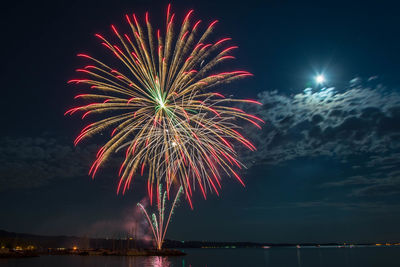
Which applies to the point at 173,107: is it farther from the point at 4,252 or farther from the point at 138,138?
the point at 4,252

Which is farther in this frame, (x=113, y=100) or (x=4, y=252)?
(x=4, y=252)

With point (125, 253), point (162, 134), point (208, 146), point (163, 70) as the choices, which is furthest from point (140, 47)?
point (125, 253)

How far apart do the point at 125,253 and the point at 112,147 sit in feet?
233

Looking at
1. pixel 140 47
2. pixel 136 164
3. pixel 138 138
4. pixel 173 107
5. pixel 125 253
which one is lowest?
pixel 125 253

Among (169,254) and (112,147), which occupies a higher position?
(112,147)

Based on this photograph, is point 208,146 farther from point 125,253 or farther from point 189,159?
point 125,253

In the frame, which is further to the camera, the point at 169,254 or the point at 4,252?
the point at 4,252

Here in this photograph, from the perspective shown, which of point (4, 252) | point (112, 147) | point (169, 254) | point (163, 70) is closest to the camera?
point (163, 70)

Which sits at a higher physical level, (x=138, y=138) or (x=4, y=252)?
(x=138, y=138)

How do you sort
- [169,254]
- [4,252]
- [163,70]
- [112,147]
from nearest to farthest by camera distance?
[163,70]
[112,147]
[169,254]
[4,252]

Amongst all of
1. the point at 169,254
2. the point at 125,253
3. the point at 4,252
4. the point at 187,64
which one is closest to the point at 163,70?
the point at 187,64

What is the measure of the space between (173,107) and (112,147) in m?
5.12

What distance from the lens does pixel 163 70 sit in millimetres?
20672

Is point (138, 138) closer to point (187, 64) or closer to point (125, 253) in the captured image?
point (187, 64)
